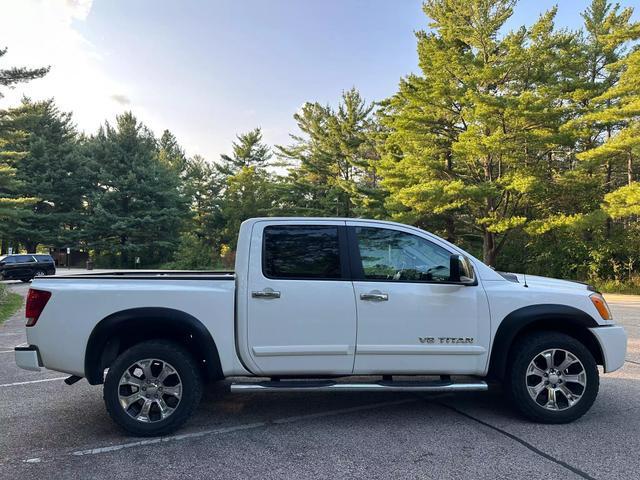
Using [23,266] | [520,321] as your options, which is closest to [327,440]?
[520,321]

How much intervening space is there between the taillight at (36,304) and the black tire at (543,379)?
164 inches

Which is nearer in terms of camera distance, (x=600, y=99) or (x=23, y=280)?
(x=600, y=99)

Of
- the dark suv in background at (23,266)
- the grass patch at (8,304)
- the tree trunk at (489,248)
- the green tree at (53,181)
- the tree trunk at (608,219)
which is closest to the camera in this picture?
the grass patch at (8,304)

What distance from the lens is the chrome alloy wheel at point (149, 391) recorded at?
3.95 meters

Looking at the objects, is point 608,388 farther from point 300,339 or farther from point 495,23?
point 495,23

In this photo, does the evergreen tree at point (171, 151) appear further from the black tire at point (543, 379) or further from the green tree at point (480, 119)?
the black tire at point (543, 379)

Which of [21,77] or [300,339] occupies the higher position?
[21,77]

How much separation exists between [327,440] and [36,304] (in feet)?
9.04

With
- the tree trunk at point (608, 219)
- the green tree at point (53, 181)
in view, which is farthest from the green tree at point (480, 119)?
the green tree at point (53, 181)

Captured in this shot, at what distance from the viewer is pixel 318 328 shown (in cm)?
403

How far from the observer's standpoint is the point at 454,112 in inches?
946

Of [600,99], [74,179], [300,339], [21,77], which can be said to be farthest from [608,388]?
[74,179]

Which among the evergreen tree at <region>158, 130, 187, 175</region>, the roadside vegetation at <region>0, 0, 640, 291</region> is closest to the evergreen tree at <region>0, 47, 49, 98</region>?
the roadside vegetation at <region>0, 0, 640, 291</region>

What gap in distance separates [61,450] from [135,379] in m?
0.72
